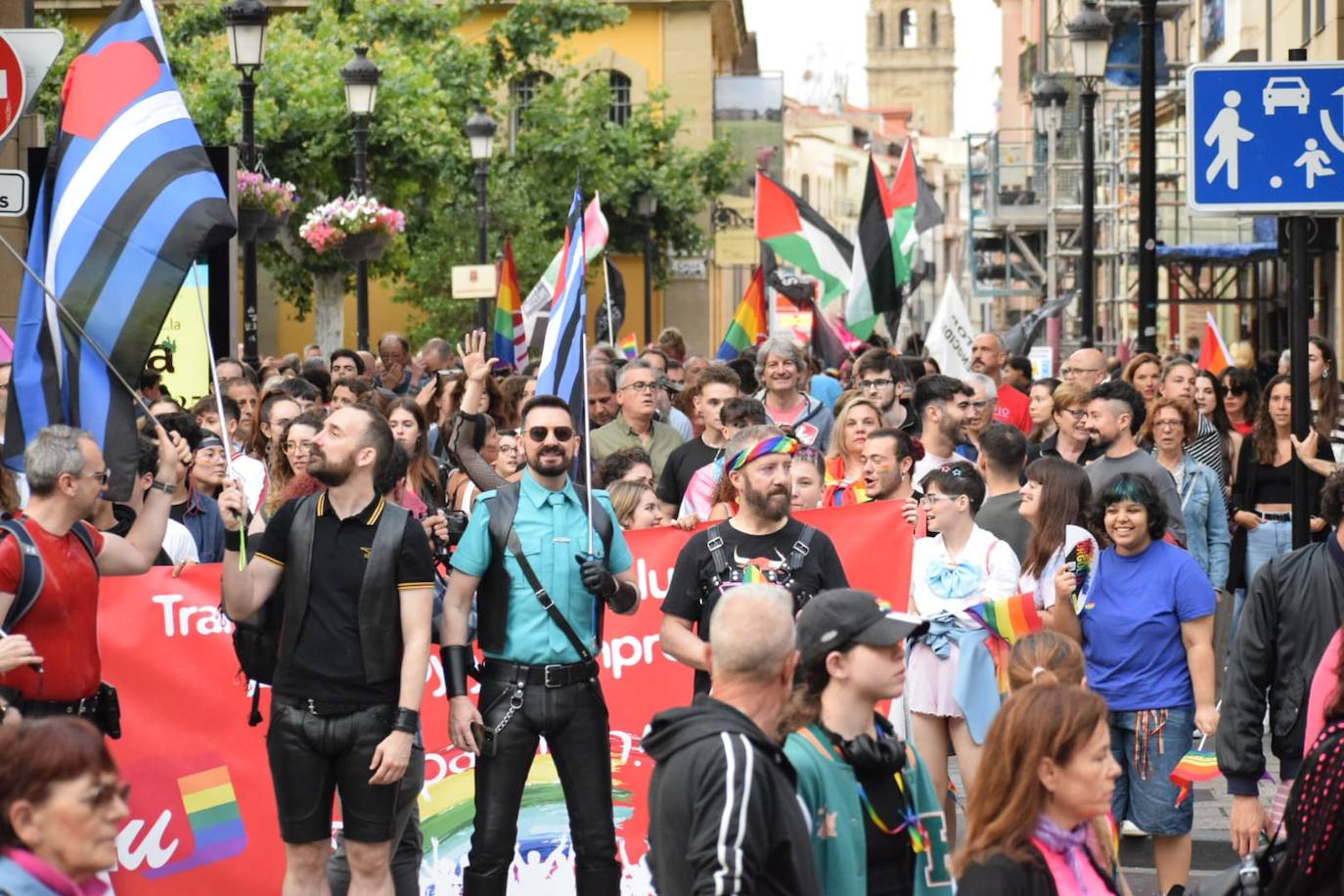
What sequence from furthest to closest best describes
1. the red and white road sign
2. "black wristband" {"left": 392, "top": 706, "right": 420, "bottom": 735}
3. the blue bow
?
the red and white road sign < the blue bow < "black wristband" {"left": 392, "top": 706, "right": 420, "bottom": 735}

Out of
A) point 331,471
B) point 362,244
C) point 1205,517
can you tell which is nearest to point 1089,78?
point 362,244

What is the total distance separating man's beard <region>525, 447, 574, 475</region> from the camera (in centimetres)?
742

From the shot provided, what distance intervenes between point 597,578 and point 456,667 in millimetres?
557

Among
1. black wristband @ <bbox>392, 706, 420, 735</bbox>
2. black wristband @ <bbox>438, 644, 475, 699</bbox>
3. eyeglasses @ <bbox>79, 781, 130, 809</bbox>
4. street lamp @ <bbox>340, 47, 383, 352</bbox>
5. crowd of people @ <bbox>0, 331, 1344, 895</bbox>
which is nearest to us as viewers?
eyeglasses @ <bbox>79, 781, 130, 809</bbox>

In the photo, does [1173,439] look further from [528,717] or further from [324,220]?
[324,220]

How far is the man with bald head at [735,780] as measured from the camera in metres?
4.39

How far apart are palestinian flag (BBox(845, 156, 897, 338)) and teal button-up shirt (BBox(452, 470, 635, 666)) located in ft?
40.6

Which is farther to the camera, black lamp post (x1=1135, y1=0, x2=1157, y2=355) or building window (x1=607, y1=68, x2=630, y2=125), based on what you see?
building window (x1=607, y1=68, x2=630, y2=125)

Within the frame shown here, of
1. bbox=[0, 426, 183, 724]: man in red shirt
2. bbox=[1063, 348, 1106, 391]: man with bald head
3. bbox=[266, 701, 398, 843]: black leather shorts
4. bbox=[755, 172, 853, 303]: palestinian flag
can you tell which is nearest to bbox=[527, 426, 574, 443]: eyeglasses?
bbox=[266, 701, 398, 843]: black leather shorts

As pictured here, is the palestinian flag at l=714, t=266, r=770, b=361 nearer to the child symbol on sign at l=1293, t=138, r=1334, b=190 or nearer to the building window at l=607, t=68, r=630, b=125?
the child symbol on sign at l=1293, t=138, r=1334, b=190

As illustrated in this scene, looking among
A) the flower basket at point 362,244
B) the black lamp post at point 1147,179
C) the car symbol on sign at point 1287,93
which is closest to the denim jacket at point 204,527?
the car symbol on sign at point 1287,93

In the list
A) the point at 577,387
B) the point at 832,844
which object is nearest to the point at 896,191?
the point at 577,387

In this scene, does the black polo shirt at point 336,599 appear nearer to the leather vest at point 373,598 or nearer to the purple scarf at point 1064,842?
the leather vest at point 373,598

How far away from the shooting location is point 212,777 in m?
8.05
